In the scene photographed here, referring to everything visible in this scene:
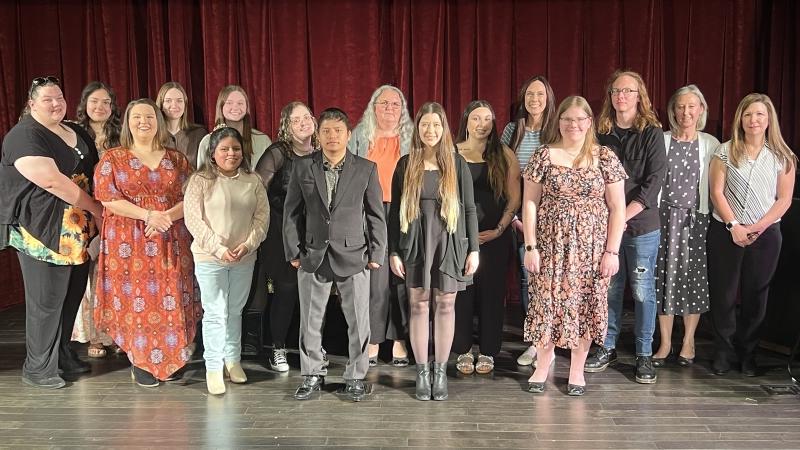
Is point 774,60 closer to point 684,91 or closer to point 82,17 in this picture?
point 684,91

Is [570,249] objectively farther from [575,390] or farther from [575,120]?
A: [575,390]

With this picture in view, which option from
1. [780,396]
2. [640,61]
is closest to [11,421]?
[780,396]

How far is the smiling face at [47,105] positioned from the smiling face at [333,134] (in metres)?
1.44

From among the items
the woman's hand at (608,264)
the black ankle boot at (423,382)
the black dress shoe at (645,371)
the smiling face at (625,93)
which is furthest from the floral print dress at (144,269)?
the black dress shoe at (645,371)

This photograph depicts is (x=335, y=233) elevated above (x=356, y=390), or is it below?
above

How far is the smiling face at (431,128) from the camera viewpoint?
3.48 m

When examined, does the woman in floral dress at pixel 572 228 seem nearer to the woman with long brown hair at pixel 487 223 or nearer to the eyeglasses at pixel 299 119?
the woman with long brown hair at pixel 487 223

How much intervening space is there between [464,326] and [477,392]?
438 mm

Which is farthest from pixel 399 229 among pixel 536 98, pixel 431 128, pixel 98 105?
pixel 98 105

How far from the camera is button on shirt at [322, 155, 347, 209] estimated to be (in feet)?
11.5

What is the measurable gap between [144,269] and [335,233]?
108 centimetres

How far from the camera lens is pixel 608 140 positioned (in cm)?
391

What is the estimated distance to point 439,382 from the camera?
366 cm

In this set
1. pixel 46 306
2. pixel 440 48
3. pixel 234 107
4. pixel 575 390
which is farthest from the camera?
pixel 440 48
